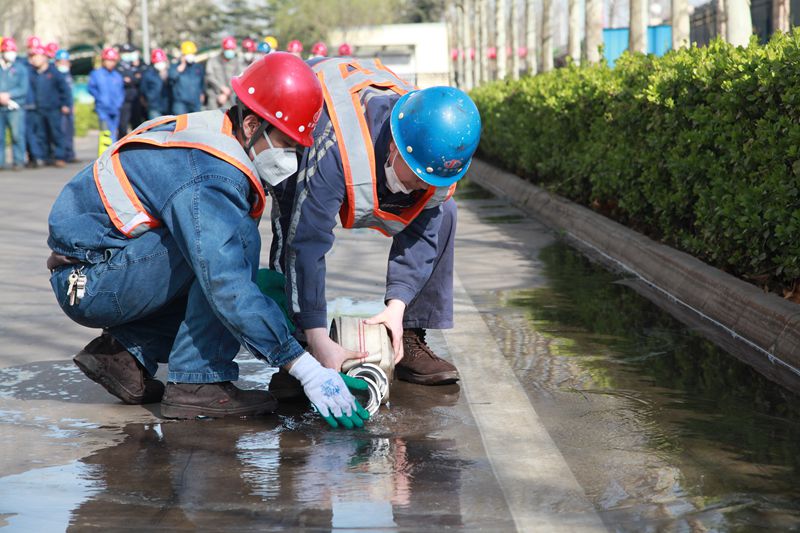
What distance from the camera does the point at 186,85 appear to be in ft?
73.7

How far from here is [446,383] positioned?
505cm

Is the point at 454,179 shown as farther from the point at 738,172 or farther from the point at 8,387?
the point at 738,172

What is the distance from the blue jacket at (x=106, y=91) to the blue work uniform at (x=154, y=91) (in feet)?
3.49

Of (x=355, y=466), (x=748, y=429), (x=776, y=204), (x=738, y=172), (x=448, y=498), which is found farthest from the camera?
(x=738, y=172)

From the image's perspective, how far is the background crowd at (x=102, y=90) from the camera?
1908cm

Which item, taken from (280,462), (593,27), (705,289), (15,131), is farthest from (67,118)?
(280,462)

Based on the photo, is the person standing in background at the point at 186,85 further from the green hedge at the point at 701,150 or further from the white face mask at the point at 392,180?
the white face mask at the point at 392,180

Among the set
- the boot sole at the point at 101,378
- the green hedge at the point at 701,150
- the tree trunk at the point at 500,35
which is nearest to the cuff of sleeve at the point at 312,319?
the boot sole at the point at 101,378

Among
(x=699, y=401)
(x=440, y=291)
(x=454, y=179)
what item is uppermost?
(x=454, y=179)

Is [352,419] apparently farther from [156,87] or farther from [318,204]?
[156,87]

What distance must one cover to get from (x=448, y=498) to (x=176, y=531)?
31.1 inches

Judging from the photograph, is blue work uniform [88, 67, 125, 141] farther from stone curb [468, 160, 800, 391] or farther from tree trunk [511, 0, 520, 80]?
stone curb [468, 160, 800, 391]

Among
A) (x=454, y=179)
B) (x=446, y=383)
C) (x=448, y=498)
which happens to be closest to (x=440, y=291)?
(x=446, y=383)

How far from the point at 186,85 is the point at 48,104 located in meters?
3.20
